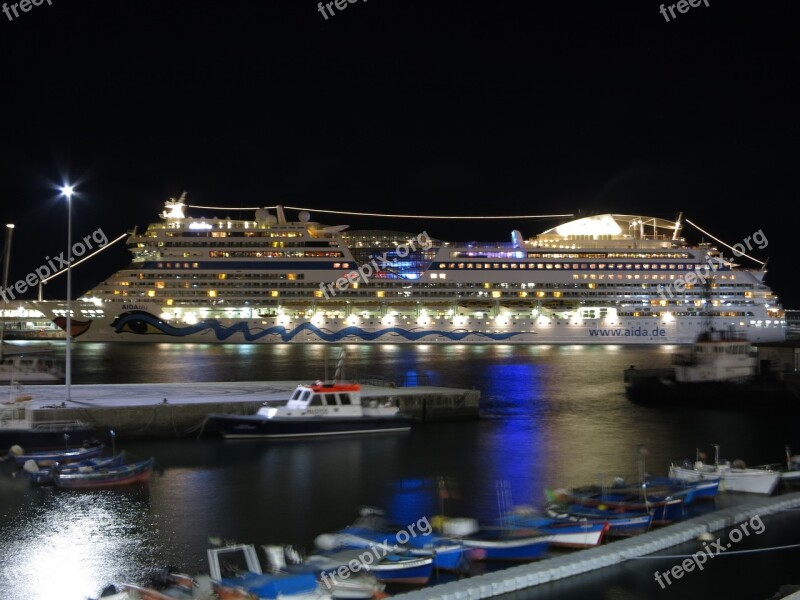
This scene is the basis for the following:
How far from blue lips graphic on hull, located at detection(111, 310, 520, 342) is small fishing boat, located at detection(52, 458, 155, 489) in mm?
53229

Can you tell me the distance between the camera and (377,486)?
1666 cm

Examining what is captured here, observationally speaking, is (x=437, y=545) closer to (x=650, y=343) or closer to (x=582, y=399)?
(x=582, y=399)

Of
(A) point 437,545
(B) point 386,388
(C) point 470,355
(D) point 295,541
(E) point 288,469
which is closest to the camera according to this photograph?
(A) point 437,545

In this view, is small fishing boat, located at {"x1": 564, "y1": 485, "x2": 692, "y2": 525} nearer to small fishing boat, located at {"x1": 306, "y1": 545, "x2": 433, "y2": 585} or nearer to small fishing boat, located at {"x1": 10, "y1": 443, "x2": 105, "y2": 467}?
small fishing boat, located at {"x1": 306, "y1": 545, "x2": 433, "y2": 585}

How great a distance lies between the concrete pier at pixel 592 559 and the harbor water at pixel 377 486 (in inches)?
→ 7.0

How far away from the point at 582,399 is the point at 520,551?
21.8 metres

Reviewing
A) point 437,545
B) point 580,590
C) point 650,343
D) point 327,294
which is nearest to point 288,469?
point 437,545

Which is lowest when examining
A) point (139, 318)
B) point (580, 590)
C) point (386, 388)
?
point (580, 590)

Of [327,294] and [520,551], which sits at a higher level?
[327,294]

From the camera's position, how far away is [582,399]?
32656 mm

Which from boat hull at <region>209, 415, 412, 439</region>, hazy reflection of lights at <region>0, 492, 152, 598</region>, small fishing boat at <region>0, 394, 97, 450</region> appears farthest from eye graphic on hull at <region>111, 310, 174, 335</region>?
hazy reflection of lights at <region>0, 492, 152, 598</region>

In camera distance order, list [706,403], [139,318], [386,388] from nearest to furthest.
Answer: [386,388], [706,403], [139,318]

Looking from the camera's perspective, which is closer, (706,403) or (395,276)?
(706,403)

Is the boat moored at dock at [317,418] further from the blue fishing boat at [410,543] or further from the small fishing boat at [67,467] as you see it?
the blue fishing boat at [410,543]
